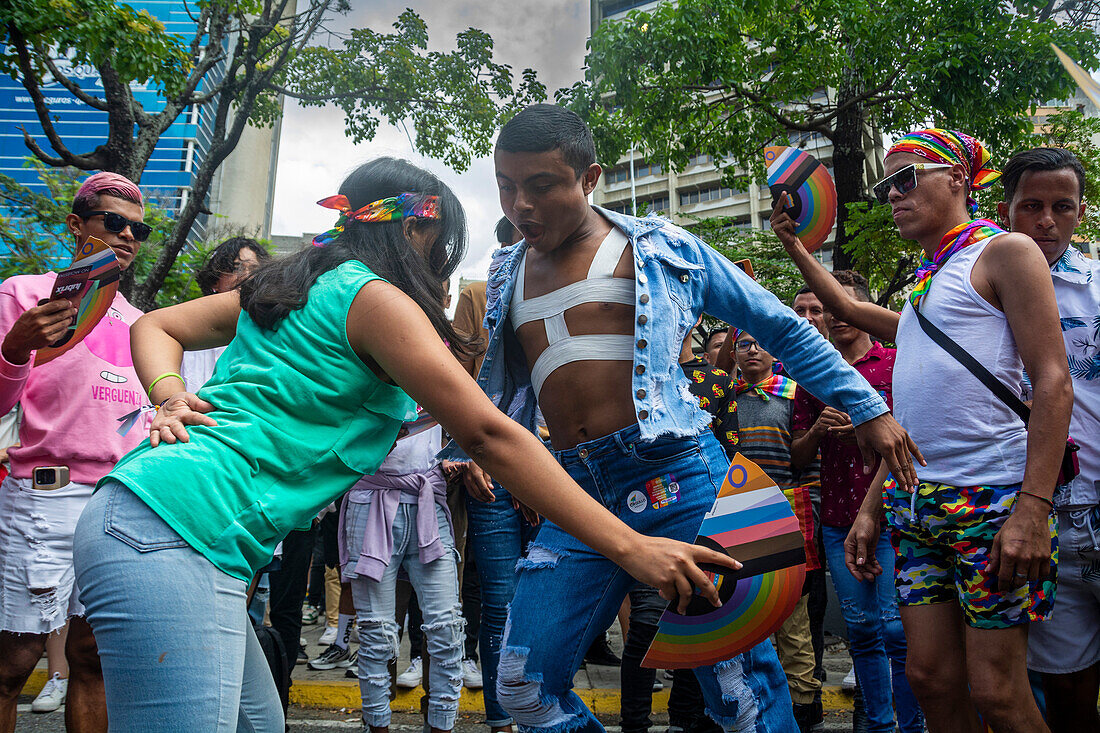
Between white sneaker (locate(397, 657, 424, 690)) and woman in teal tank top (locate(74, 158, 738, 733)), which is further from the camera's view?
white sneaker (locate(397, 657, 424, 690))

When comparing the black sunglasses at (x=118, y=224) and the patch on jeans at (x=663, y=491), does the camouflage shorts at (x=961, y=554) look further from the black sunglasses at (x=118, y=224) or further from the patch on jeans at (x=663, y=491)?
the black sunglasses at (x=118, y=224)

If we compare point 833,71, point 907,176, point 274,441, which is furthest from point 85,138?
point 274,441

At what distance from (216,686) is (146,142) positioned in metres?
8.43

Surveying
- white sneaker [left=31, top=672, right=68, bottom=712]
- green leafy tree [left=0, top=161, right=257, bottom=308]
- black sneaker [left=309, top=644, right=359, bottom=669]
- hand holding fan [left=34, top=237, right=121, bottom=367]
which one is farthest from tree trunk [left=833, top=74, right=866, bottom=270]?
green leafy tree [left=0, top=161, right=257, bottom=308]

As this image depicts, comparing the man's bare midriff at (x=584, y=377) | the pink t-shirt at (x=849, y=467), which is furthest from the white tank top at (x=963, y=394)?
the pink t-shirt at (x=849, y=467)

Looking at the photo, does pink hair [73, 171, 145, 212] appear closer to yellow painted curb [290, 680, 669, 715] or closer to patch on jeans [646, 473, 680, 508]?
patch on jeans [646, 473, 680, 508]

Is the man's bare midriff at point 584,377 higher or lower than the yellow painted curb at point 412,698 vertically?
higher

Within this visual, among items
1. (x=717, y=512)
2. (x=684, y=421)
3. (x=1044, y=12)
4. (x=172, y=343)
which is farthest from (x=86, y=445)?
(x=1044, y=12)

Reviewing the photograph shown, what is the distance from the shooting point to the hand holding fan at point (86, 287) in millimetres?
2422

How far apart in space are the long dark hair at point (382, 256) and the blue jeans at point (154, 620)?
0.51 m

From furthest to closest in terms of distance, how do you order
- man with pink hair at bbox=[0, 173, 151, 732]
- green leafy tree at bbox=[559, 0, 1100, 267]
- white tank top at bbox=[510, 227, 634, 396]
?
green leafy tree at bbox=[559, 0, 1100, 267] < man with pink hair at bbox=[0, 173, 151, 732] < white tank top at bbox=[510, 227, 634, 396]

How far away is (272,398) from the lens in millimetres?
1555

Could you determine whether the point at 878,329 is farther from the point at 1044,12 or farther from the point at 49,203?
the point at 49,203

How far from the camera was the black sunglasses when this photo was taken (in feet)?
10.4
